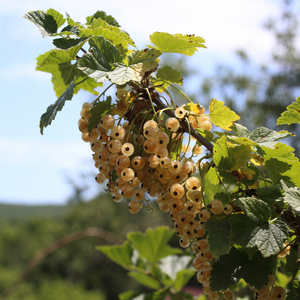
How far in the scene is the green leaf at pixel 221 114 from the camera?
1.83 feet

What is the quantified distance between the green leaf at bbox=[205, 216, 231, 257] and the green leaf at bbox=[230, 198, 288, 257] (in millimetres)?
13

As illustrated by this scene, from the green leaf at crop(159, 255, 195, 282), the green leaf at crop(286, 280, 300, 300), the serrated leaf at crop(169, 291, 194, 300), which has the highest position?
the green leaf at crop(286, 280, 300, 300)

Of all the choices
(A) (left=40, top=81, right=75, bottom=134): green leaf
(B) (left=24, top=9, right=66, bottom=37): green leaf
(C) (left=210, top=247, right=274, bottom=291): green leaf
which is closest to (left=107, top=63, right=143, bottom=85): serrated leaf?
(A) (left=40, top=81, right=75, bottom=134): green leaf

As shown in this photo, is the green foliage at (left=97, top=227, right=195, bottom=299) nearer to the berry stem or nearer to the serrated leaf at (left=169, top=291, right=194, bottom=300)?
the serrated leaf at (left=169, top=291, right=194, bottom=300)

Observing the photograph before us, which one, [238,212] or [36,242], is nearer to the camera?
[238,212]

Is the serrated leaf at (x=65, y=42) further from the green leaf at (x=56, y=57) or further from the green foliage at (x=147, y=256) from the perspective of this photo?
the green foliage at (x=147, y=256)

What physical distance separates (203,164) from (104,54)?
29cm

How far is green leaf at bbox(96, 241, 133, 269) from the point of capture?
3.77 feet

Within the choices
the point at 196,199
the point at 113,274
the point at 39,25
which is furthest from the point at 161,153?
the point at 113,274

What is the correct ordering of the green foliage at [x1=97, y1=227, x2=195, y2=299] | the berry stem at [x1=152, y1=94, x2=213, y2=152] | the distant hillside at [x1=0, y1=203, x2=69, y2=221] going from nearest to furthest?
the berry stem at [x1=152, y1=94, x2=213, y2=152] < the green foliage at [x1=97, y1=227, x2=195, y2=299] < the distant hillside at [x1=0, y1=203, x2=69, y2=221]

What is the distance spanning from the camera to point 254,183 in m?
0.48

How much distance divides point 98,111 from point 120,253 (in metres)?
0.78

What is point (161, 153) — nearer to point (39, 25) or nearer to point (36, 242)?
point (39, 25)

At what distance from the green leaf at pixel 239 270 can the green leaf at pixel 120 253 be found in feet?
2.37
